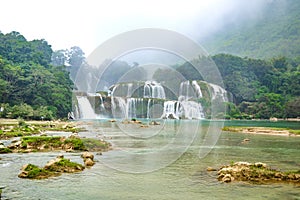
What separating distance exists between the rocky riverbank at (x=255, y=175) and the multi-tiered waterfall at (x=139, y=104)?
135 feet

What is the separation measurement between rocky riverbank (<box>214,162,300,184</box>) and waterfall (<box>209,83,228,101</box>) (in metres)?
58.6

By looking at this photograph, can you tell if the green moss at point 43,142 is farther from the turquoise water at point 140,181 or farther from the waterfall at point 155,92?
the waterfall at point 155,92

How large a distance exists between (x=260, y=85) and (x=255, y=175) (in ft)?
240

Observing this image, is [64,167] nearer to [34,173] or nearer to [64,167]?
[64,167]

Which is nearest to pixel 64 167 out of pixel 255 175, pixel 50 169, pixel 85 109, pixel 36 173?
pixel 50 169

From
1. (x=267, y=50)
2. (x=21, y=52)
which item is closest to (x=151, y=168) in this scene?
(x=21, y=52)

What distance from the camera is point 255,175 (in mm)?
10211

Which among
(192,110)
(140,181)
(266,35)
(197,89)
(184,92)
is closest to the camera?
(140,181)

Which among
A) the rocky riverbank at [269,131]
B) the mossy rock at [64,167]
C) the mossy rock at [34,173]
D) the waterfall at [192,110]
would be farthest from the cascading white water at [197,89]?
the mossy rock at [34,173]

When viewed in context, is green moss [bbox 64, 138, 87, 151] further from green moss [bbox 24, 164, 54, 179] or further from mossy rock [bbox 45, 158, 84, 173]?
green moss [bbox 24, 164, 54, 179]

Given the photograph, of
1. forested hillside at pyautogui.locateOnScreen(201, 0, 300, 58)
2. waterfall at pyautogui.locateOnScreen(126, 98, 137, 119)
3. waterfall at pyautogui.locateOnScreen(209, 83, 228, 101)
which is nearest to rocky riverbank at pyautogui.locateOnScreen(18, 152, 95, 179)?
waterfall at pyautogui.locateOnScreen(126, 98, 137, 119)

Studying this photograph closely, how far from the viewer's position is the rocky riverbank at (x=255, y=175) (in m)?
9.89

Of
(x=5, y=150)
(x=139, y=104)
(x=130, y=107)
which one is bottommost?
(x=5, y=150)

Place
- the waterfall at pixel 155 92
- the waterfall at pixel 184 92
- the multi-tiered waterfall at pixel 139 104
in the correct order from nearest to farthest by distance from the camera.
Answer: the multi-tiered waterfall at pixel 139 104
the waterfall at pixel 155 92
the waterfall at pixel 184 92
